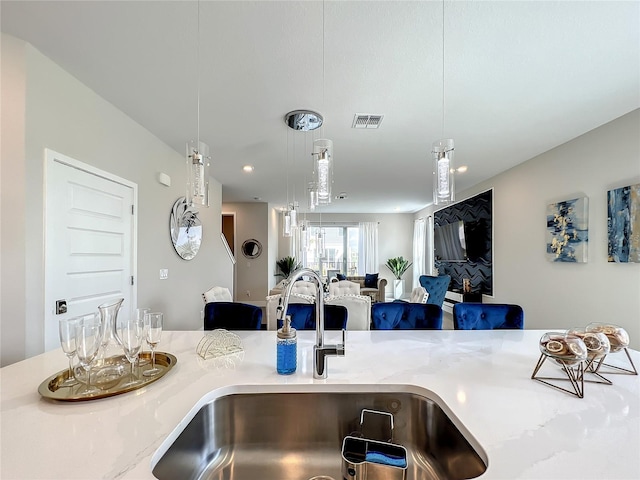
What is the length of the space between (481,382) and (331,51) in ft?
6.34

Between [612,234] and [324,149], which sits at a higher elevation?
[324,149]

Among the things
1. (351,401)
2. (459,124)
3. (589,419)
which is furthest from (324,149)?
(459,124)

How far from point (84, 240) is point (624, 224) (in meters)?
4.52

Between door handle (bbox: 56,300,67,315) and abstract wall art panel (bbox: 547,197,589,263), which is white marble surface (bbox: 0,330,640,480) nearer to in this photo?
door handle (bbox: 56,300,67,315)

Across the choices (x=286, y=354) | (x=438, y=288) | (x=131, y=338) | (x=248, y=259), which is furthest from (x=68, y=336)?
(x=248, y=259)

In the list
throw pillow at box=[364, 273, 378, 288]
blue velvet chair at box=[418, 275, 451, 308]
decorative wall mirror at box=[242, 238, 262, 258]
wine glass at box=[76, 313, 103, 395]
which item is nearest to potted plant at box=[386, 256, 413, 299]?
throw pillow at box=[364, 273, 378, 288]

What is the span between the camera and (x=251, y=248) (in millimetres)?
7445

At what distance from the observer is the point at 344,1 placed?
4.93 ft

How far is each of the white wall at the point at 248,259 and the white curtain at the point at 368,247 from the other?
→ 3.33m

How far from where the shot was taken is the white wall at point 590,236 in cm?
270

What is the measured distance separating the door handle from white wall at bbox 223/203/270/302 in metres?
5.28

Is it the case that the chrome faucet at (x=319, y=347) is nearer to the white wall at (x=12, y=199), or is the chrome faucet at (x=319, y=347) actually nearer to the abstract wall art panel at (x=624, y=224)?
the white wall at (x=12, y=199)

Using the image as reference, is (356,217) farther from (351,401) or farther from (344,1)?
(351,401)

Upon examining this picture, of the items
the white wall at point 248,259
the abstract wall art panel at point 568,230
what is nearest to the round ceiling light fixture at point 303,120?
the abstract wall art panel at point 568,230
